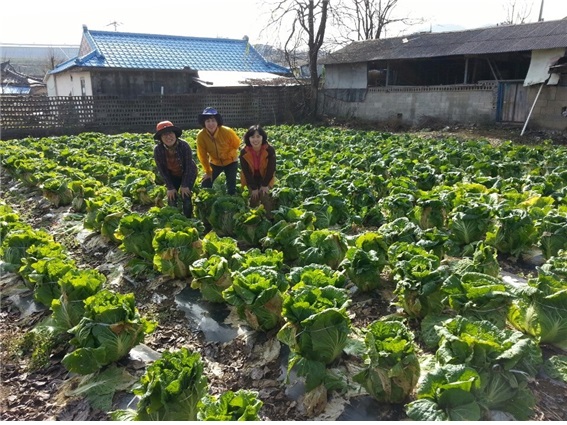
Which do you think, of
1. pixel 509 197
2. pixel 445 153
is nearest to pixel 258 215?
pixel 509 197

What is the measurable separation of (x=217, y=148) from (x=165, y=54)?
24.8m

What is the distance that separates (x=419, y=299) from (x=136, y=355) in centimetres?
272

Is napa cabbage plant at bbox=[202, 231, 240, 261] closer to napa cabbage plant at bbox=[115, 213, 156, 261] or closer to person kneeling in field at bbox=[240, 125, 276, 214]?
napa cabbage plant at bbox=[115, 213, 156, 261]

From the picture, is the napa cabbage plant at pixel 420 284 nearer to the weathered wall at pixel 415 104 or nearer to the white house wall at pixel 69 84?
the weathered wall at pixel 415 104

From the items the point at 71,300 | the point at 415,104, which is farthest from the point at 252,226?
the point at 415,104

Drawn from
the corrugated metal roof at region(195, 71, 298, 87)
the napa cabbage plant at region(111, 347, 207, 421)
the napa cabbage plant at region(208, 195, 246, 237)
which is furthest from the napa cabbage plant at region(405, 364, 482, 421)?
the corrugated metal roof at region(195, 71, 298, 87)

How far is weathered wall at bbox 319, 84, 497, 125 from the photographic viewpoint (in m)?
20.6

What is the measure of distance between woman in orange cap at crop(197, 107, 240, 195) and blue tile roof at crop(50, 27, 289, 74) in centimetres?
2028

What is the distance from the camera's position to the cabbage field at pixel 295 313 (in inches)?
128

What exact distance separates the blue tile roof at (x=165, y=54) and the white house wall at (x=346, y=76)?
595cm

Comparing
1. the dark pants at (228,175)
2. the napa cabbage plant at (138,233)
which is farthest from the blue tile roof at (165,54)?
the napa cabbage plant at (138,233)

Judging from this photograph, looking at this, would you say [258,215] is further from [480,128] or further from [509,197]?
[480,128]

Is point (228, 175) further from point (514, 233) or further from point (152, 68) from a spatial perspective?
point (152, 68)

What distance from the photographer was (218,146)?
25.9ft
